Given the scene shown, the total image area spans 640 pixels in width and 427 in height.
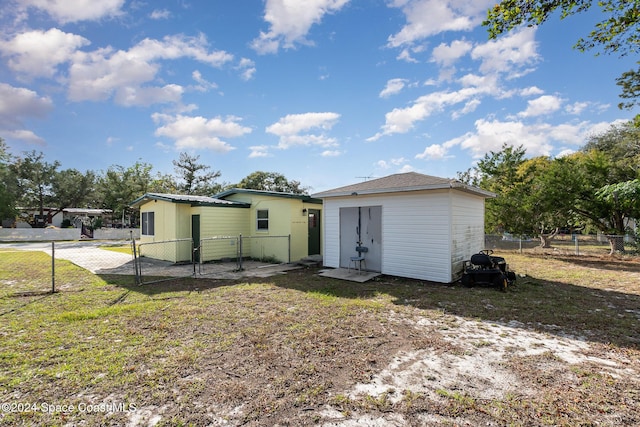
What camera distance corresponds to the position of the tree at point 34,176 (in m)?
29.2

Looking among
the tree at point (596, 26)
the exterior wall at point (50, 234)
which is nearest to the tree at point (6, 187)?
the exterior wall at point (50, 234)

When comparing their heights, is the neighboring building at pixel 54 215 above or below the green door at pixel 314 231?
above

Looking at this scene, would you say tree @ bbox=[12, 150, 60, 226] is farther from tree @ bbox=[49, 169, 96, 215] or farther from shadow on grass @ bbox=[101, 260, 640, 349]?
shadow on grass @ bbox=[101, 260, 640, 349]

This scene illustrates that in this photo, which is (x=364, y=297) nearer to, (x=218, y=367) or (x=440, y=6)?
(x=218, y=367)

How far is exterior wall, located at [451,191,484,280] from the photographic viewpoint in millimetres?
7648

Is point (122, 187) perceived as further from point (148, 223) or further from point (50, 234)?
point (148, 223)

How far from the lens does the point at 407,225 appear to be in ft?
26.3

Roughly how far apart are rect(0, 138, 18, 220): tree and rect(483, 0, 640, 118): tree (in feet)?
120

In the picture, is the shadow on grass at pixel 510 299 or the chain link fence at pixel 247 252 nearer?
the shadow on grass at pixel 510 299

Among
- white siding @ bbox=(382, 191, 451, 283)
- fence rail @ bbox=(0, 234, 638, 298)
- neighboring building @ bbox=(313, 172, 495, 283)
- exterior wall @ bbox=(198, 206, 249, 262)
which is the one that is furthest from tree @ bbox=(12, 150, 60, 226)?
white siding @ bbox=(382, 191, 451, 283)

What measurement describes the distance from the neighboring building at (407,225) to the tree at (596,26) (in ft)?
11.4

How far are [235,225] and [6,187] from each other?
1149 inches

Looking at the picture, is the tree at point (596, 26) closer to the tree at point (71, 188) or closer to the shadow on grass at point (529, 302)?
the shadow on grass at point (529, 302)

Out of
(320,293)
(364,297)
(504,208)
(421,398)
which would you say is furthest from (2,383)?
(504,208)
